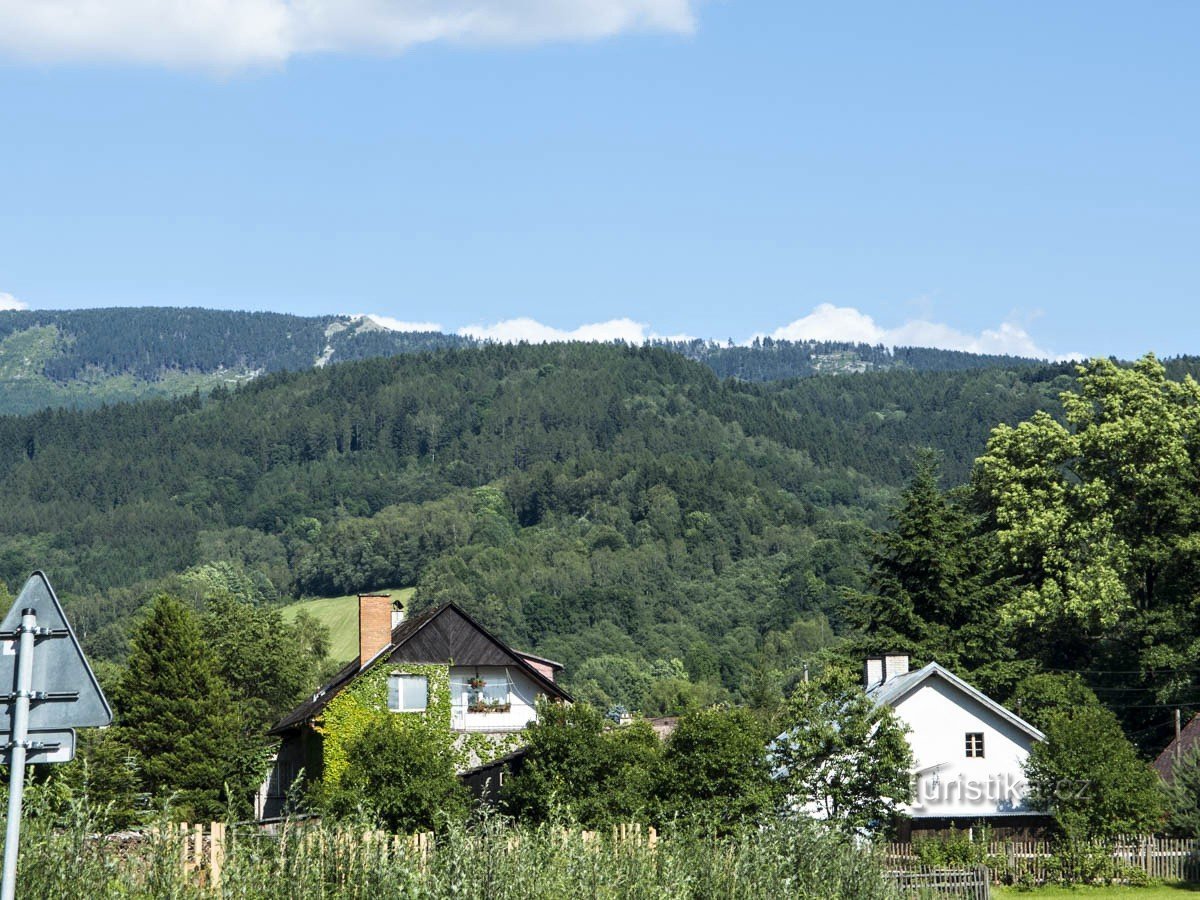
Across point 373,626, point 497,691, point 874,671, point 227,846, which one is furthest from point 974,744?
point 227,846

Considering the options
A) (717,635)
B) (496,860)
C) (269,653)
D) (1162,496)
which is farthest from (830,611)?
(496,860)

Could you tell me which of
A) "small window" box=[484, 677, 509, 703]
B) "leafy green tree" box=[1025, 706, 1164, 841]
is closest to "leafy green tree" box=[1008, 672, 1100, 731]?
"leafy green tree" box=[1025, 706, 1164, 841]

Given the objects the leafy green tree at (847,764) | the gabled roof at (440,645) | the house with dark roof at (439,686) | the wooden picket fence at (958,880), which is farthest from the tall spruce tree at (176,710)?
the wooden picket fence at (958,880)

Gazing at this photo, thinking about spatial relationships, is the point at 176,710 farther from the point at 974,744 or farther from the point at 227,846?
the point at 227,846

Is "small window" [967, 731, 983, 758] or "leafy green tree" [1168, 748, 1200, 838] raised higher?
"small window" [967, 731, 983, 758]

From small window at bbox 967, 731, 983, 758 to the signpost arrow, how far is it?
45.1 meters

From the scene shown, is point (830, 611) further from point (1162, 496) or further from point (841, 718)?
point (841, 718)

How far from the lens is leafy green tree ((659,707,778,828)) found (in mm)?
39719

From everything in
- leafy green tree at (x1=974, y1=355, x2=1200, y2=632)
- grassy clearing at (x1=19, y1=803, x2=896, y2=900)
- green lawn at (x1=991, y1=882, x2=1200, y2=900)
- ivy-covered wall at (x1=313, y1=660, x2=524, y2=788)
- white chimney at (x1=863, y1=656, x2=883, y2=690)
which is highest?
leafy green tree at (x1=974, y1=355, x2=1200, y2=632)

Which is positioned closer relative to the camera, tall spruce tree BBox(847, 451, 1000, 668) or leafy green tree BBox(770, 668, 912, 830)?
leafy green tree BBox(770, 668, 912, 830)

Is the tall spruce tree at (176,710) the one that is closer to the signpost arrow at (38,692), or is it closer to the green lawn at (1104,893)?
the green lawn at (1104,893)

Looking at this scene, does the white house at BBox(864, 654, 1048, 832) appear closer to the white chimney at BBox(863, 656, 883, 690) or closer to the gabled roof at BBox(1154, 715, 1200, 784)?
the white chimney at BBox(863, 656, 883, 690)

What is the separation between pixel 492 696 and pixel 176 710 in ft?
49.3

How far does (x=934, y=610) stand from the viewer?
65875mm
